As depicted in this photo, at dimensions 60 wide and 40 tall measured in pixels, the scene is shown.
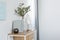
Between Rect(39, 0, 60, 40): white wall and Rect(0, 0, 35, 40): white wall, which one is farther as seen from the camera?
Rect(39, 0, 60, 40): white wall

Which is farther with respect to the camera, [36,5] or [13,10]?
[36,5]

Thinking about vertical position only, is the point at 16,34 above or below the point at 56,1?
below

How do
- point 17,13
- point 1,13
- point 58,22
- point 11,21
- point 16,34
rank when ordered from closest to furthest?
1. point 1,13
2. point 16,34
3. point 11,21
4. point 17,13
5. point 58,22

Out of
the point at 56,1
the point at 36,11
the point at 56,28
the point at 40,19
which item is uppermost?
the point at 56,1

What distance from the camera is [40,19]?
3.93 m

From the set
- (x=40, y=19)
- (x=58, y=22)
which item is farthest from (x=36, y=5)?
(x=58, y=22)

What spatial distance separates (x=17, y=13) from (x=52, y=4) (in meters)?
1.44

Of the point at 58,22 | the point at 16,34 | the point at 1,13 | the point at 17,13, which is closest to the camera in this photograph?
the point at 1,13

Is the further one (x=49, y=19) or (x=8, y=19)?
(x=49, y=19)

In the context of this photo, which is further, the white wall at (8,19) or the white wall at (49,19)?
the white wall at (49,19)

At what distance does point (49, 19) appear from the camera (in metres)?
3.88

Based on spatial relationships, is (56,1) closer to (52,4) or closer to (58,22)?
(52,4)

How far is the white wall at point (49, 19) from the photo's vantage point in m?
3.82

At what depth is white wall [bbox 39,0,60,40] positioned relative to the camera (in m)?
3.82
